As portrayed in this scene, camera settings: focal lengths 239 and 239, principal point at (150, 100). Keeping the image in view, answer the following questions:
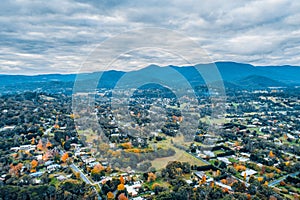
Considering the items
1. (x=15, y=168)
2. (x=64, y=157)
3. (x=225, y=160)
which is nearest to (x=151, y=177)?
(x=225, y=160)

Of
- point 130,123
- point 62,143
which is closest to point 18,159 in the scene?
point 62,143

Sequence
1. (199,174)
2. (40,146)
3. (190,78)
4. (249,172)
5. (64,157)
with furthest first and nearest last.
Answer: (190,78), (40,146), (64,157), (249,172), (199,174)

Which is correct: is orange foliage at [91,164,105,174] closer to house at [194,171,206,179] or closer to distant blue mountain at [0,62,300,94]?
house at [194,171,206,179]

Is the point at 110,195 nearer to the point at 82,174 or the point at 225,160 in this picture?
the point at 82,174

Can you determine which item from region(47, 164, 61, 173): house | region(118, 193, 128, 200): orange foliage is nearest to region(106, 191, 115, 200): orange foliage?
region(118, 193, 128, 200): orange foliage

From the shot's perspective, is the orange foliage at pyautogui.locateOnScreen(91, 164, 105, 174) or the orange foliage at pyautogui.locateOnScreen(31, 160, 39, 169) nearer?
the orange foliage at pyautogui.locateOnScreen(91, 164, 105, 174)

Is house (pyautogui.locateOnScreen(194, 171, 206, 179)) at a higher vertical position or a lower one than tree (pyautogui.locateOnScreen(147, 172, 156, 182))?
lower

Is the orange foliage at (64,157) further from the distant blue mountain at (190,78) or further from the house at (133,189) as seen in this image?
the distant blue mountain at (190,78)

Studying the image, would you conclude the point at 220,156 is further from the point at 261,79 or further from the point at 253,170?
the point at 261,79
